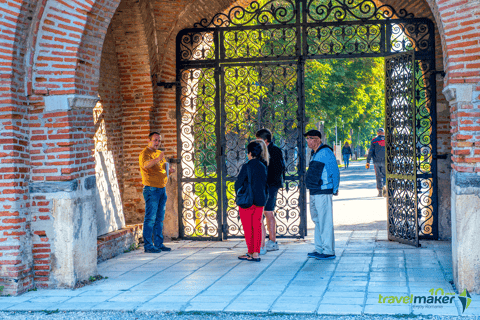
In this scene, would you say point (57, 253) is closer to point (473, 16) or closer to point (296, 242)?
point (296, 242)

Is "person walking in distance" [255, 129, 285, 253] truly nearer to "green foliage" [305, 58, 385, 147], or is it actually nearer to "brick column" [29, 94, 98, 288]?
"brick column" [29, 94, 98, 288]

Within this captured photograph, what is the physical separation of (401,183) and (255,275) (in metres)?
3.59

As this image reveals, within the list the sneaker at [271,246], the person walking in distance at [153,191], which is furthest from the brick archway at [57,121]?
the sneaker at [271,246]

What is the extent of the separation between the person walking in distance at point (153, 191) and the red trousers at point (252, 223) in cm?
187

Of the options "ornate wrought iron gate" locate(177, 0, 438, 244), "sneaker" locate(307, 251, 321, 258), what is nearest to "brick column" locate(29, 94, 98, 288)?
"sneaker" locate(307, 251, 321, 258)

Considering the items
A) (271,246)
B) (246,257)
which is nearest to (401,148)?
(271,246)

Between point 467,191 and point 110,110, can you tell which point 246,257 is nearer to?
point 467,191

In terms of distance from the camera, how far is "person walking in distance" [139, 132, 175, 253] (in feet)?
31.6

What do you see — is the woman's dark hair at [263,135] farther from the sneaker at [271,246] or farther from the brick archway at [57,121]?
the brick archway at [57,121]

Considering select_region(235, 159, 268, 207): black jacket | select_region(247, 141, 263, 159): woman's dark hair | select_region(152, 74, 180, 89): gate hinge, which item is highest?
select_region(152, 74, 180, 89): gate hinge

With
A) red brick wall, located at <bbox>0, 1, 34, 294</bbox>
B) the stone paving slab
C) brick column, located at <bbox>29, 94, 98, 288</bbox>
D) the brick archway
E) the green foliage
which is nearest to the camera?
the stone paving slab

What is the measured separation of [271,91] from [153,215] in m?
3.16

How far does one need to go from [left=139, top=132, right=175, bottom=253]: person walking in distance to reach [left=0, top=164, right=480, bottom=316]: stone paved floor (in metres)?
0.32

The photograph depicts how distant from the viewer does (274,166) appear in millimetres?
9203
